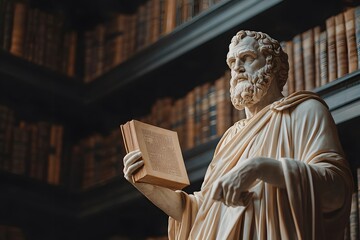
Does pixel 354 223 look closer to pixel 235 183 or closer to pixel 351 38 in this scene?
pixel 351 38

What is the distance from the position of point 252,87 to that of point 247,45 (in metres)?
0.14

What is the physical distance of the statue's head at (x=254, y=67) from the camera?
2.79 metres

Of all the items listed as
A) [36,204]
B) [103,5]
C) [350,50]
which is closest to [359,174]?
[350,50]

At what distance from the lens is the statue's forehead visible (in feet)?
9.28

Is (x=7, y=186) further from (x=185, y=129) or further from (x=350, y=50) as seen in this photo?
(x=350, y=50)

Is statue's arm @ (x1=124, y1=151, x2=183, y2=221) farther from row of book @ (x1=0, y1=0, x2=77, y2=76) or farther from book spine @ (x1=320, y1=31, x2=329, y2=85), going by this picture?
row of book @ (x1=0, y1=0, x2=77, y2=76)

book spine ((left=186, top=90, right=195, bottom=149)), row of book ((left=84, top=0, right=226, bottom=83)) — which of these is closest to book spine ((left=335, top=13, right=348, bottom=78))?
row of book ((left=84, top=0, right=226, bottom=83))

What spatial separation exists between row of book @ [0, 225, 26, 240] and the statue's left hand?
2.58 meters

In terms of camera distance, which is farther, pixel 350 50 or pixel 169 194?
pixel 350 50

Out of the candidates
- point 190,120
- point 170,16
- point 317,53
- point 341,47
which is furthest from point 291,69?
point 170,16

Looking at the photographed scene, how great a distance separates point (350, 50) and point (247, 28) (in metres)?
0.63

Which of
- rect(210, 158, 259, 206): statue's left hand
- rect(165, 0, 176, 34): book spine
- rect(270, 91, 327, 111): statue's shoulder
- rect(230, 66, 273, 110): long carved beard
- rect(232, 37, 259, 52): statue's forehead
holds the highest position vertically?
rect(165, 0, 176, 34): book spine

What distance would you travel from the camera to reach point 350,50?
3.76m

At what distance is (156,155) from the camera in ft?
9.15
